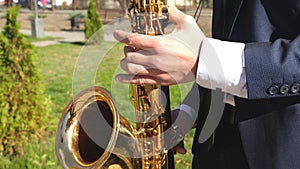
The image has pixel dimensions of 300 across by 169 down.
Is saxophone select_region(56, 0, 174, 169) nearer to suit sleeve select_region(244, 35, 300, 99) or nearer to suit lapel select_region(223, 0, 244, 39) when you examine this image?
suit lapel select_region(223, 0, 244, 39)

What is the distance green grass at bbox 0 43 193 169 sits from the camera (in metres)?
2.48

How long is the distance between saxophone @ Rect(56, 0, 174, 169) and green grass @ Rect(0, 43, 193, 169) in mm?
182

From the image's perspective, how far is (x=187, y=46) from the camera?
1.42 m

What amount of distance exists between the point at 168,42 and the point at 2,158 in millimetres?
3540

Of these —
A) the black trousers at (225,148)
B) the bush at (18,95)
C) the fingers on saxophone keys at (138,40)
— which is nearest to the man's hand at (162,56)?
the fingers on saxophone keys at (138,40)

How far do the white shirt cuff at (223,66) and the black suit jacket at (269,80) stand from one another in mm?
37

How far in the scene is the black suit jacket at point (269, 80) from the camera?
1306 millimetres

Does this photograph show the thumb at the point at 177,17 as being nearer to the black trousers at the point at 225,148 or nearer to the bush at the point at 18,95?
the black trousers at the point at 225,148

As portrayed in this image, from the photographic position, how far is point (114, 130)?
73.6 inches

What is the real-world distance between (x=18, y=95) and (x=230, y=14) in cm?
355

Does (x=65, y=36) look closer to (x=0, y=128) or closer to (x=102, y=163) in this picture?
(x=0, y=128)

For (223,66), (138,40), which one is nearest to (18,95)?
(138,40)

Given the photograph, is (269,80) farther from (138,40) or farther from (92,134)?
(92,134)

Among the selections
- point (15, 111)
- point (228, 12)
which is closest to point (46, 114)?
point (15, 111)
